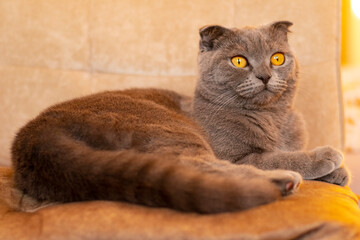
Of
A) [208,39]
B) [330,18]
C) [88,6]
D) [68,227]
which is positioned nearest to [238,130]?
[208,39]

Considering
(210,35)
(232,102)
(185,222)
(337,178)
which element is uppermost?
(210,35)

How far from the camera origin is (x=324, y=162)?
1.42 meters

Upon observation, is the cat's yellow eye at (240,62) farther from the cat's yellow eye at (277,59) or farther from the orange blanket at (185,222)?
the orange blanket at (185,222)

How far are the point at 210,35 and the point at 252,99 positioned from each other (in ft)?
1.15

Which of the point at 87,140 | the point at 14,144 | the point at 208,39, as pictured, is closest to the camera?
the point at 87,140

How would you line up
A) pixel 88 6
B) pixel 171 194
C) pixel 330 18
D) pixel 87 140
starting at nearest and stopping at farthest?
pixel 171 194
pixel 87 140
pixel 330 18
pixel 88 6

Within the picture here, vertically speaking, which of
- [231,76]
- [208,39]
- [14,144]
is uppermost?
[208,39]

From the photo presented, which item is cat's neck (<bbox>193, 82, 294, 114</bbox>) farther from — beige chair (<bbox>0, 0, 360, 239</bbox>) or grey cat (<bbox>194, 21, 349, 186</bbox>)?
beige chair (<bbox>0, 0, 360, 239</bbox>)

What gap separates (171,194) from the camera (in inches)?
37.3

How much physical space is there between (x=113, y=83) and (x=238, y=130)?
0.98 meters

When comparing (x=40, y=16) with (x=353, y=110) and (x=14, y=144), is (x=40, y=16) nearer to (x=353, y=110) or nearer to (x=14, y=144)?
(x=14, y=144)

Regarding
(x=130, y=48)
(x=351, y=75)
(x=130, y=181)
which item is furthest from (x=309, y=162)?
(x=351, y=75)

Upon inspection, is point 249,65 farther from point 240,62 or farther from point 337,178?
point 337,178

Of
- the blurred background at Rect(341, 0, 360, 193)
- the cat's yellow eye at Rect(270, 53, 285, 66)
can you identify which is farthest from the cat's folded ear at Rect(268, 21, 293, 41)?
the blurred background at Rect(341, 0, 360, 193)
